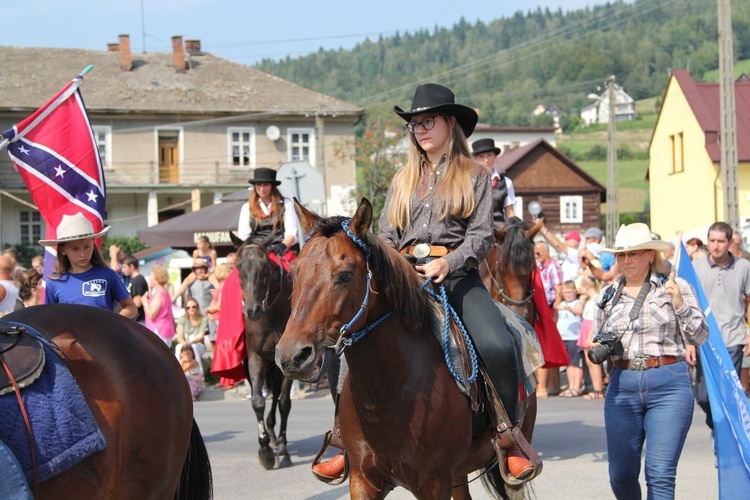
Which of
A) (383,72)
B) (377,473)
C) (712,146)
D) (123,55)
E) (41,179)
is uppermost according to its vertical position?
(383,72)

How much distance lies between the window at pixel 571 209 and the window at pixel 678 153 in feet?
45.5

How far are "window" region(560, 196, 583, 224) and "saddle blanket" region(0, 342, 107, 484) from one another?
58344 mm

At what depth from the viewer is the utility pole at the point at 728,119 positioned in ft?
73.3

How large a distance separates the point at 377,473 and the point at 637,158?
98955 millimetres

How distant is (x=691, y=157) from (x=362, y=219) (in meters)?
43.4

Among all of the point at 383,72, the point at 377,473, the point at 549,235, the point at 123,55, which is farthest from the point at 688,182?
the point at 383,72

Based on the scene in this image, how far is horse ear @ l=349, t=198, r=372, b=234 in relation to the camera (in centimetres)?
482

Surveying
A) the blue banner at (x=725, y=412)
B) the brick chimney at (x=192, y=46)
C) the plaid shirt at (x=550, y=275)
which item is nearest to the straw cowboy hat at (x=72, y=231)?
the blue banner at (x=725, y=412)

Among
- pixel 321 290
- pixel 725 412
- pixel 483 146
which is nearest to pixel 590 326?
pixel 483 146

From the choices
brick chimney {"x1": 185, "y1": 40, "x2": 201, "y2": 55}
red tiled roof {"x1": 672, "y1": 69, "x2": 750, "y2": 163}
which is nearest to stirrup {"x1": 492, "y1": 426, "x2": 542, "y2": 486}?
red tiled roof {"x1": 672, "y1": 69, "x2": 750, "y2": 163}

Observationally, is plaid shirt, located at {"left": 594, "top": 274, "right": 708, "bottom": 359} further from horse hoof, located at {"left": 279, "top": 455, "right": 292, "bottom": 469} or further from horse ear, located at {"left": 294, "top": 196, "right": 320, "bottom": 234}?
horse hoof, located at {"left": 279, "top": 455, "right": 292, "bottom": 469}

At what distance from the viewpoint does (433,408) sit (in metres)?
5.21

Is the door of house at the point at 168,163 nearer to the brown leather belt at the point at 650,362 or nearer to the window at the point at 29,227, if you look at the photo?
the window at the point at 29,227

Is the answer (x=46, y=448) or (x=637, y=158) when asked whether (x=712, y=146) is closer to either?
(x=46, y=448)
